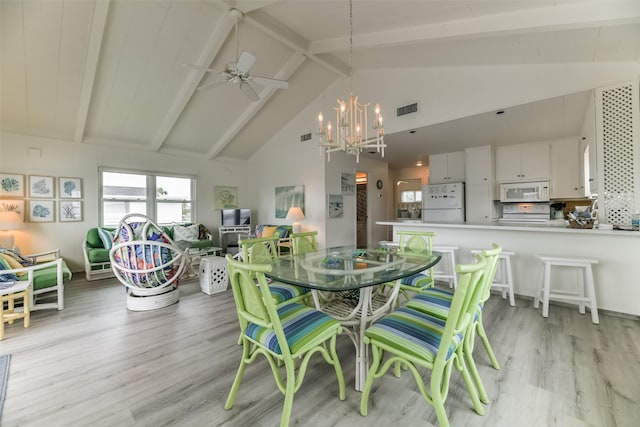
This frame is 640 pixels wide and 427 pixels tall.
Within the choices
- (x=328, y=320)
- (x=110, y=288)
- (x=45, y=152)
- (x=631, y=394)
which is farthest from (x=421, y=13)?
(x=45, y=152)

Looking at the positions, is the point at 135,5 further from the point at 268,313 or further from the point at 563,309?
the point at 563,309

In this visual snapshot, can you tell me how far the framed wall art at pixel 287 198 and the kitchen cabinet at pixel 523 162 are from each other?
4271mm

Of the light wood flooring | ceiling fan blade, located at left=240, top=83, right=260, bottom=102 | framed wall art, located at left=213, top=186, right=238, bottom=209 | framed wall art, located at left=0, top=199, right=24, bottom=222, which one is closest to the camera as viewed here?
the light wood flooring

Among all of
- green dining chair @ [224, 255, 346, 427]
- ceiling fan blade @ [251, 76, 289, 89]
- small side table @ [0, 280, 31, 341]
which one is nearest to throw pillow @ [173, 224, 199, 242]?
small side table @ [0, 280, 31, 341]

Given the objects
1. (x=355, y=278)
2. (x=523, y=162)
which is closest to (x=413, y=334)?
(x=355, y=278)

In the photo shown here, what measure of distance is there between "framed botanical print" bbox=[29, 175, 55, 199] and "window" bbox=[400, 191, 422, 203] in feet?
26.9

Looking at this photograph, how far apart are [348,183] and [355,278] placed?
4.69 m

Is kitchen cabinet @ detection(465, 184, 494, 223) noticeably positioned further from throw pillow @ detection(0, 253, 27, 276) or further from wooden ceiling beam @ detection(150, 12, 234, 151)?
throw pillow @ detection(0, 253, 27, 276)

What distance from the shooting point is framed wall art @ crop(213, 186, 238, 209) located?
6.95m

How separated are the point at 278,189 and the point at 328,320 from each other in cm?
550

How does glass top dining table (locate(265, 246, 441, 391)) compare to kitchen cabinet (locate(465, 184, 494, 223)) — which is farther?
kitchen cabinet (locate(465, 184, 494, 223))

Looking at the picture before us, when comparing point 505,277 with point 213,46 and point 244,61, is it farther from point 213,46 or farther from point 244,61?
point 213,46

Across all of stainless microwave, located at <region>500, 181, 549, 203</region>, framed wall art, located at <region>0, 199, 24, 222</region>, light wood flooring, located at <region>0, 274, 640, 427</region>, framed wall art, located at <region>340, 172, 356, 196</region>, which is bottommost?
light wood flooring, located at <region>0, 274, 640, 427</region>

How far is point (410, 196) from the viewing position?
7809 millimetres
